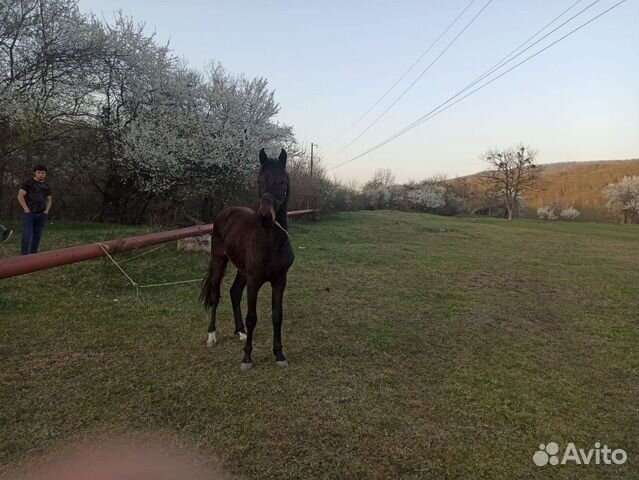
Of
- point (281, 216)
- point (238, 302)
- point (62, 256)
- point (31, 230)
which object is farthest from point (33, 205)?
point (281, 216)

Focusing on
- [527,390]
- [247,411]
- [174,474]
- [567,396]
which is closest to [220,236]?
[247,411]

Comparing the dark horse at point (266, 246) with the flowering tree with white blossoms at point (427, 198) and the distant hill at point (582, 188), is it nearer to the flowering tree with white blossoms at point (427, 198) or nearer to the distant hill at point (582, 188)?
the flowering tree with white blossoms at point (427, 198)

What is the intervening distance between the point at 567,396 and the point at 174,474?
2954mm

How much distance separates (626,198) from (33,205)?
54.6 m

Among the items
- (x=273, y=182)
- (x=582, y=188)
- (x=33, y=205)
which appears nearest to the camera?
(x=273, y=182)

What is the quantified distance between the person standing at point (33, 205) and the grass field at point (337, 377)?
1115 mm

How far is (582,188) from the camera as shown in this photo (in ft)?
196

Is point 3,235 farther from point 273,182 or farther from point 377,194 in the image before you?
point 377,194

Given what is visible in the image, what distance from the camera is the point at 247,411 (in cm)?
263

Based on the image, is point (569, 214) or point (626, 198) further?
point (569, 214)

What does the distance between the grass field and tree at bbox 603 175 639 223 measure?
4649 centimetres

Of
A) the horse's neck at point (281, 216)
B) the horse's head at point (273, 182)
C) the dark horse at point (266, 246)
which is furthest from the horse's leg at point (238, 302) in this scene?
the horse's head at point (273, 182)

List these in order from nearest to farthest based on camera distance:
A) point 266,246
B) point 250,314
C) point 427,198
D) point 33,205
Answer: point 266,246, point 250,314, point 33,205, point 427,198

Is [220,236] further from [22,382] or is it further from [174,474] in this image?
[174,474]
